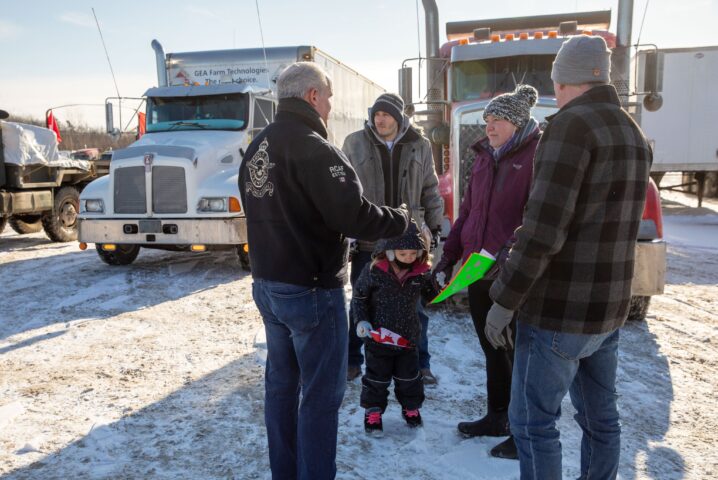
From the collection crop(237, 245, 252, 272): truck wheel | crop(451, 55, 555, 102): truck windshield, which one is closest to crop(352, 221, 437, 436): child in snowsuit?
crop(451, 55, 555, 102): truck windshield

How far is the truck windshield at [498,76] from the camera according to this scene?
262 inches

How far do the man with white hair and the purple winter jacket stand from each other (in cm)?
66

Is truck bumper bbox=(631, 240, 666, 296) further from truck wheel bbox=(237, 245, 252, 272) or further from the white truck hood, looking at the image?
the white truck hood

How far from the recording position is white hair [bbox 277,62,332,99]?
2.46 meters

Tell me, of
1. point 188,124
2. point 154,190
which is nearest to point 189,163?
point 154,190

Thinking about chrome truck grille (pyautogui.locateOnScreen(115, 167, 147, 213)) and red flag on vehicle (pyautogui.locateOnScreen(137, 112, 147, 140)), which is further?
red flag on vehicle (pyautogui.locateOnScreen(137, 112, 147, 140))

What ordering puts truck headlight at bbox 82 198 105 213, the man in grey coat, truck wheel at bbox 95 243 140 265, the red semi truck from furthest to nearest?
truck wheel at bbox 95 243 140 265 → truck headlight at bbox 82 198 105 213 → the red semi truck → the man in grey coat

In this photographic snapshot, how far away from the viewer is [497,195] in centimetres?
302

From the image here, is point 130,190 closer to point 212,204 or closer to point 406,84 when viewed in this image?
point 212,204

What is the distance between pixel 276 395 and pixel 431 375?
184cm

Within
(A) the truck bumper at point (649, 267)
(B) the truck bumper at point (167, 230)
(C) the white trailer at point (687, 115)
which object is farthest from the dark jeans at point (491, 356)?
(C) the white trailer at point (687, 115)

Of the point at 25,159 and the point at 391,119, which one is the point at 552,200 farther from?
the point at 25,159

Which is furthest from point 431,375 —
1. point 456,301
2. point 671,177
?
point 671,177

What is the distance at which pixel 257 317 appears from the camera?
5.92m
